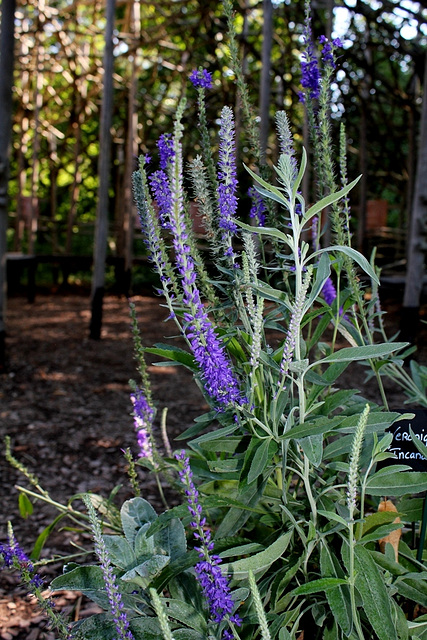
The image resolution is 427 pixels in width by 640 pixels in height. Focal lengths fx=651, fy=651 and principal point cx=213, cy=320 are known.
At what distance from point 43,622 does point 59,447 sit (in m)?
1.72

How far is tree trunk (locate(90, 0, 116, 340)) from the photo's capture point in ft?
19.5

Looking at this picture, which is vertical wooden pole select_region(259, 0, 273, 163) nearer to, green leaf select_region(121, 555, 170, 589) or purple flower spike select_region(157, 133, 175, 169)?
purple flower spike select_region(157, 133, 175, 169)

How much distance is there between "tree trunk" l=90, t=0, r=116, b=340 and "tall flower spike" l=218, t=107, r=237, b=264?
16.8 feet

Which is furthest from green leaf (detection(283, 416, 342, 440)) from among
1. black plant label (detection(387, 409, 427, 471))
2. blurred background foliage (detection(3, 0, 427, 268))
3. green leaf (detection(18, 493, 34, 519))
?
blurred background foliage (detection(3, 0, 427, 268))

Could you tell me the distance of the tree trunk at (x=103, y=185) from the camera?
595 cm

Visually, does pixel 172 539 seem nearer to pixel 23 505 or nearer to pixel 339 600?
pixel 339 600

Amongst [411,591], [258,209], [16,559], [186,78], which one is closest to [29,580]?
[16,559]

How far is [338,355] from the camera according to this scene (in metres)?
1.00

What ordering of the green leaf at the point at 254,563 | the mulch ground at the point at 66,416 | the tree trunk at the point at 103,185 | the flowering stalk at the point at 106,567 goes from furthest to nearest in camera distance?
the tree trunk at the point at 103,185, the mulch ground at the point at 66,416, the green leaf at the point at 254,563, the flowering stalk at the point at 106,567

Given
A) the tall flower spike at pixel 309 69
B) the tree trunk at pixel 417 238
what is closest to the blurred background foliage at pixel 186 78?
the tree trunk at pixel 417 238

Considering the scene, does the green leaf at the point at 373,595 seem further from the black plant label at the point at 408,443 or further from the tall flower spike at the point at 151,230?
the tall flower spike at the point at 151,230

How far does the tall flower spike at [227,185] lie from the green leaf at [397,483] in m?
0.46

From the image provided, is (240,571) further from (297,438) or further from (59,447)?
(59,447)

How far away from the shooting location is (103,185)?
20.4 ft
